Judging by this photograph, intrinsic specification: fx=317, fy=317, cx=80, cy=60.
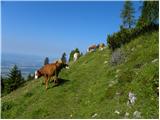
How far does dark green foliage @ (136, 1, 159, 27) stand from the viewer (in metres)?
35.2

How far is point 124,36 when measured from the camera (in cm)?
3556

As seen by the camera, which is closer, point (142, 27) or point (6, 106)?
point (6, 106)

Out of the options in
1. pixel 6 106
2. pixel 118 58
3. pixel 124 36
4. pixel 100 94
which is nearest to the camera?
pixel 100 94

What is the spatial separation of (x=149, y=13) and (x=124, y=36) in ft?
13.3

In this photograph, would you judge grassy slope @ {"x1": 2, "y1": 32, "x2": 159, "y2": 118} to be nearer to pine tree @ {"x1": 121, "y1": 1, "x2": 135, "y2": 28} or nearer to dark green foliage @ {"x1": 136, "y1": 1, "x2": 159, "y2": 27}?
dark green foliage @ {"x1": 136, "y1": 1, "x2": 159, "y2": 27}

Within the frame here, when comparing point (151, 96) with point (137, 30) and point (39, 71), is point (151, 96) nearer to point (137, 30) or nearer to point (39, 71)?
point (39, 71)

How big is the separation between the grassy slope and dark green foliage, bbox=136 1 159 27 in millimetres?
4863

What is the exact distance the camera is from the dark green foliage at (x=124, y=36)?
115 feet

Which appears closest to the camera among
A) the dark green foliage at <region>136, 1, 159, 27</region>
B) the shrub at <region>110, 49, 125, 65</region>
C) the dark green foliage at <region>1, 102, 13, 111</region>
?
the dark green foliage at <region>1, 102, 13, 111</region>

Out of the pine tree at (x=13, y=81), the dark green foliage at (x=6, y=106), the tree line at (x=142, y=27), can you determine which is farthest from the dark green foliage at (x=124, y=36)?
the pine tree at (x=13, y=81)

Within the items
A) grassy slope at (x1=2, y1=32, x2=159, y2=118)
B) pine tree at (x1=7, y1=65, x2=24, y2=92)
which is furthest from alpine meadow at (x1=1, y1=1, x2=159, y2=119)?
pine tree at (x1=7, y1=65, x2=24, y2=92)

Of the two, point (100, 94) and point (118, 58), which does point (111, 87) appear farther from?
point (118, 58)

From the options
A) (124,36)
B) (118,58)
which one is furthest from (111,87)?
(124,36)

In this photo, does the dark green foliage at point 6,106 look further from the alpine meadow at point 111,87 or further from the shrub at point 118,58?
the shrub at point 118,58
